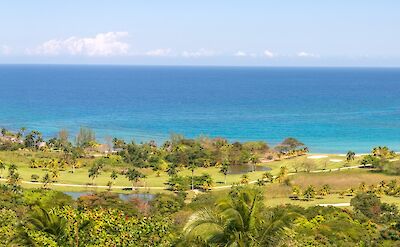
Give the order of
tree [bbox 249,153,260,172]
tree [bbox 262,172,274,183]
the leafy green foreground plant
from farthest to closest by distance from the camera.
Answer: tree [bbox 249,153,260,172] → tree [bbox 262,172,274,183] → the leafy green foreground plant

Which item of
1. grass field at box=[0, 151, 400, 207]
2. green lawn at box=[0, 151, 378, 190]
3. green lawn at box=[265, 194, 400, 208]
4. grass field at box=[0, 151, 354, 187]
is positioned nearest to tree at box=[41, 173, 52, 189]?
grass field at box=[0, 151, 400, 207]

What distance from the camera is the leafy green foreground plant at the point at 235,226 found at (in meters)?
18.3

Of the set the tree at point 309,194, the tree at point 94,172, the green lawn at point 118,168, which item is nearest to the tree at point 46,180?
the green lawn at point 118,168

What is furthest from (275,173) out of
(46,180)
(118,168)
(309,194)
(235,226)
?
(235,226)

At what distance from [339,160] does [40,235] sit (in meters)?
85.1

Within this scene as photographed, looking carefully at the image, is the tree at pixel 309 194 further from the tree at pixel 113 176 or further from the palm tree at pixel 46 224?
the palm tree at pixel 46 224

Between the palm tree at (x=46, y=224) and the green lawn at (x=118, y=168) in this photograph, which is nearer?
the palm tree at (x=46, y=224)

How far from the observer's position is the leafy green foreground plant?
18.3 m

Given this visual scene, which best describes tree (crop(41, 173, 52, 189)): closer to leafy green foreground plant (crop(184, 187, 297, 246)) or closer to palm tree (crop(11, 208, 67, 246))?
palm tree (crop(11, 208, 67, 246))

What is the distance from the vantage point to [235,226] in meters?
18.7

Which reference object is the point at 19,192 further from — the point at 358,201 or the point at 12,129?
the point at 12,129

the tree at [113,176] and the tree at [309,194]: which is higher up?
the tree at [309,194]

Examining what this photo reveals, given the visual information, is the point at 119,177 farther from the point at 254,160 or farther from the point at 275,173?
the point at 275,173

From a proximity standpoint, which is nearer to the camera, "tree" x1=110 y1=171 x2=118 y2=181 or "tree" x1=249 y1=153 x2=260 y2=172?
"tree" x1=110 y1=171 x2=118 y2=181
